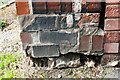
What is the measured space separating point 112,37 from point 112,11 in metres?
0.18

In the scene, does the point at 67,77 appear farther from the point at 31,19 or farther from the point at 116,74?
the point at 31,19

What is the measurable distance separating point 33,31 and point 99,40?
0.44 m

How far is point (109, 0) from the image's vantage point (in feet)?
5.84

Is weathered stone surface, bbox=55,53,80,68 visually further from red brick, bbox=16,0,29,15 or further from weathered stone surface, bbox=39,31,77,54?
red brick, bbox=16,0,29,15

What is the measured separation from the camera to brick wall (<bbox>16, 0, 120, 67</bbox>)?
72.6 inches

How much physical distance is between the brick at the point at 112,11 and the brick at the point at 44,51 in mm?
404

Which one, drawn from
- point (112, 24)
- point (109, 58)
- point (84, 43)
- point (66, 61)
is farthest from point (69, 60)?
point (112, 24)

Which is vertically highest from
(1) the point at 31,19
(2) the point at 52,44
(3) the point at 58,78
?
(1) the point at 31,19

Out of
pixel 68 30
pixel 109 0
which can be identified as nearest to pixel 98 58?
pixel 68 30

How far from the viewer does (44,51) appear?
1.97 metres

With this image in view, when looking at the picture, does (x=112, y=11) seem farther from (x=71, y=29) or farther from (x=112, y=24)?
(x=71, y=29)

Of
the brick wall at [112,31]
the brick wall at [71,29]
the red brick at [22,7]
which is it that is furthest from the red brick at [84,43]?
the red brick at [22,7]

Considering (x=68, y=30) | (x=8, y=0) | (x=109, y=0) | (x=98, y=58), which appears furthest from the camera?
(x=8, y=0)

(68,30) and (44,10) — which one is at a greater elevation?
(44,10)
